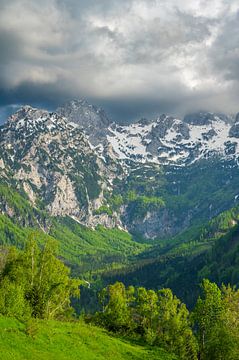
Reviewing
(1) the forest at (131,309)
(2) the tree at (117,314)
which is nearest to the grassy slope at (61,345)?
(1) the forest at (131,309)

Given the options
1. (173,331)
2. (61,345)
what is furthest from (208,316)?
(61,345)

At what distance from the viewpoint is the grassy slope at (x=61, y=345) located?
5209 cm

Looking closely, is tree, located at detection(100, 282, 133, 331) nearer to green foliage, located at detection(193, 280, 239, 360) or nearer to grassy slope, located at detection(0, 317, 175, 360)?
green foliage, located at detection(193, 280, 239, 360)

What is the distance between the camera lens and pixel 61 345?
59250mm

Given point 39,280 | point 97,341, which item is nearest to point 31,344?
point 97,341

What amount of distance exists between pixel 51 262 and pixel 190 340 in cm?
4094

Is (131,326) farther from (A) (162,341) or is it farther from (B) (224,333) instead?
(B) (224,333)

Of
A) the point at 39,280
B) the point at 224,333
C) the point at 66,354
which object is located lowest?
the point at 66,354

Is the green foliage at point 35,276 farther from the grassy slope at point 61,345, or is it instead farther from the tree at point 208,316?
the tree at point 208,316

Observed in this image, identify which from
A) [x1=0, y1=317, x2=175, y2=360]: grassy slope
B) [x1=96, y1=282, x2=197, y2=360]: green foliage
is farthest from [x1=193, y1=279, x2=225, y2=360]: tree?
[x1=96, y1=282, x2=197, y2=360]: green foliage

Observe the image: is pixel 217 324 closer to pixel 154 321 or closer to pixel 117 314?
pixel 154 321

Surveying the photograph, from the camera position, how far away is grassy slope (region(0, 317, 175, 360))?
2051 inches

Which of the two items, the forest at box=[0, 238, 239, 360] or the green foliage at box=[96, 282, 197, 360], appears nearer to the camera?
the forest at box=[0, 238, 239, 360]

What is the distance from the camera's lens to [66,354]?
186ft
